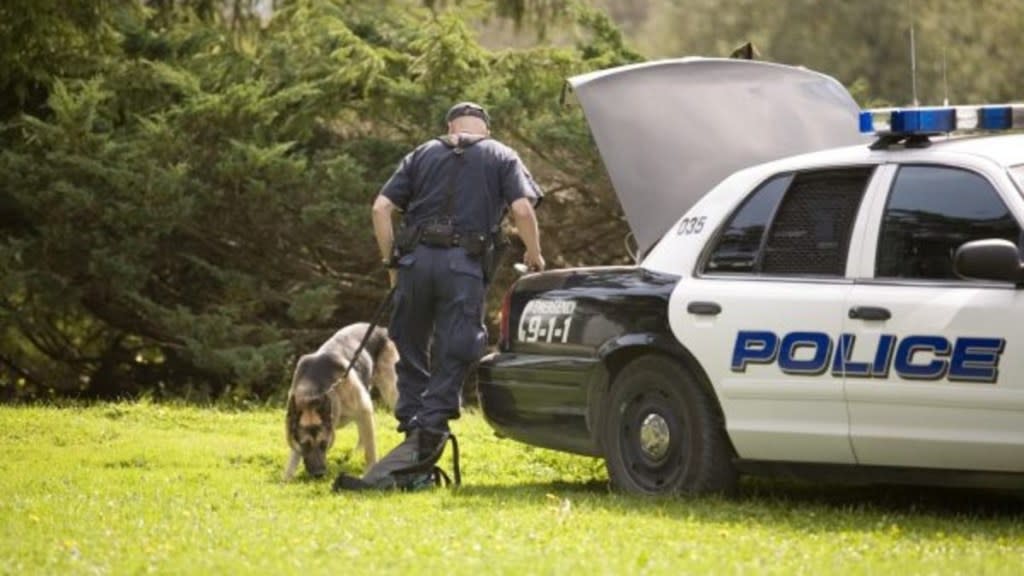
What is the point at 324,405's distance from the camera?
11.0 m

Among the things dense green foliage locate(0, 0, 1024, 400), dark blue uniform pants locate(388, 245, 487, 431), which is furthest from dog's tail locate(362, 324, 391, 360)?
dense green foliage locate(0, 0, 1024, 400)

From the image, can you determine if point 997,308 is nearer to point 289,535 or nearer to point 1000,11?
point 289,535

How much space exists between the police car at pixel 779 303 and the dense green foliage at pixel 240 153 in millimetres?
6801

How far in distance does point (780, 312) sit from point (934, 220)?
746mm

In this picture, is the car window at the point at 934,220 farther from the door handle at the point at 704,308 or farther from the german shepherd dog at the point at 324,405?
the german shepherd dog at the point at 324,405

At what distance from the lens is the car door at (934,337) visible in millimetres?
7801

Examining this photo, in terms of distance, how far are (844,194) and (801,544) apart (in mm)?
1689

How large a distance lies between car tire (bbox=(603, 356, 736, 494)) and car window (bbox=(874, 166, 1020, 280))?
1047 millimetres

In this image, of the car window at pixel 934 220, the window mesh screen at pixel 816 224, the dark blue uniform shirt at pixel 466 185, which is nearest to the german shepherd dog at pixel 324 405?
the dark blue uniform shirt at pixel 466 185

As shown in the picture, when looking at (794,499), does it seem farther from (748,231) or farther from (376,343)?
(376,343)

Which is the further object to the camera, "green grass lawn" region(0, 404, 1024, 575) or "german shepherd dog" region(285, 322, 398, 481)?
"german shepherd dog" region(285, 322, 398, 481)

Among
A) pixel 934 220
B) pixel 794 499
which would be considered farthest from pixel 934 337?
pixel 794 499

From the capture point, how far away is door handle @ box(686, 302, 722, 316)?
871 centimetres

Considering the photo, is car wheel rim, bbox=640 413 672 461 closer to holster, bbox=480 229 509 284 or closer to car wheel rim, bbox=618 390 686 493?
Result: car wheel rim, bbox=618 390 686 493
